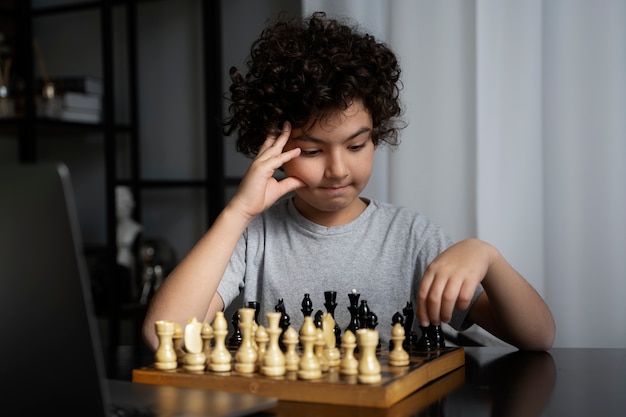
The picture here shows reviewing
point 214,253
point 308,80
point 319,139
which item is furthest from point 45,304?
point 308,80

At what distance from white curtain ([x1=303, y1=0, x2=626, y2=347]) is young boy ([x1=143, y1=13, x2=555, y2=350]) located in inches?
27.7

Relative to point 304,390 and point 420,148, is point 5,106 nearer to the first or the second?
point 420,148

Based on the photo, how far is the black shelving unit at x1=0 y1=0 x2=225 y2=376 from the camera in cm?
336

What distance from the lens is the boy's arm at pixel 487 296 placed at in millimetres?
1242

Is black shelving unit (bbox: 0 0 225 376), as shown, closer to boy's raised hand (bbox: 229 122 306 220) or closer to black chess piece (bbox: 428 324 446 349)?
boy's raised hand (bbox: 229 122 306 220)

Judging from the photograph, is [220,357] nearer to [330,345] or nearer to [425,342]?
[330,345]

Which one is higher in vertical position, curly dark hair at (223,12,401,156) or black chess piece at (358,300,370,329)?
curly dark hair at (223,12,401,156)

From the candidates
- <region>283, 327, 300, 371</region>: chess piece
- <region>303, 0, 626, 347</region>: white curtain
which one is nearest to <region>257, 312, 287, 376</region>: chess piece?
<region>283, 327, 300, 371</region>: chess piece

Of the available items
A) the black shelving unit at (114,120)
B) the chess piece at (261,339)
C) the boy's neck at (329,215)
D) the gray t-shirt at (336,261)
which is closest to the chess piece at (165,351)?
the chess piece at (261,339)

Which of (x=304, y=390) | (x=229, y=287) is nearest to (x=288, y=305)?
(x=229, y=287)

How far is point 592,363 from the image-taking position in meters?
1.31

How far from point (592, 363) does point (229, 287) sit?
78 cm

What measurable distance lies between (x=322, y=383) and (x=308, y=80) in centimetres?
88

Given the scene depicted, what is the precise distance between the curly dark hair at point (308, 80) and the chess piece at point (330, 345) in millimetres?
566
